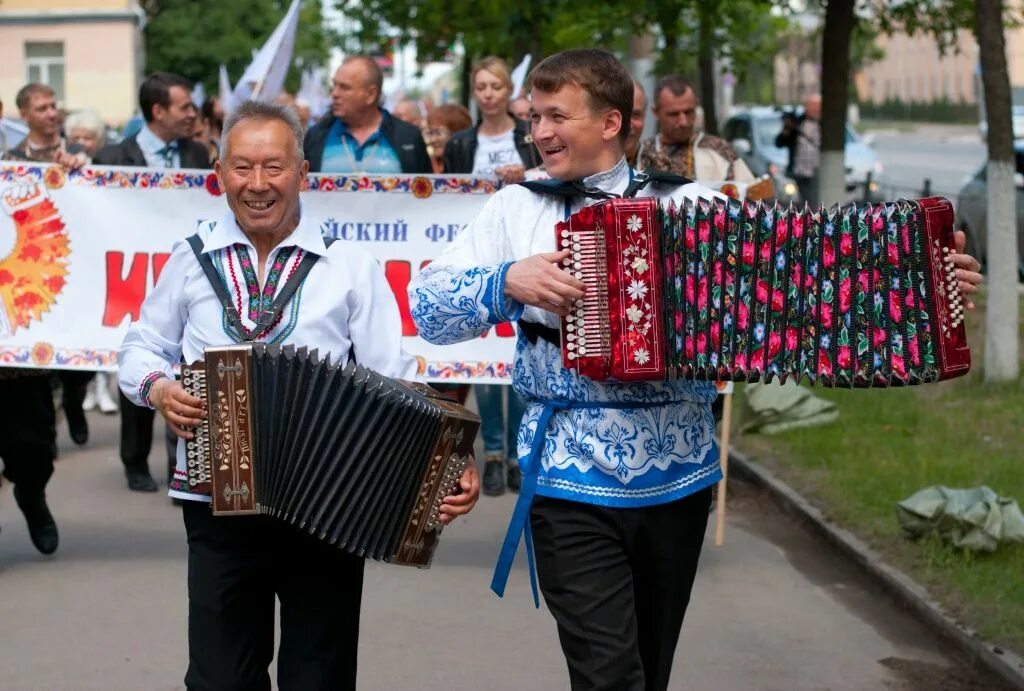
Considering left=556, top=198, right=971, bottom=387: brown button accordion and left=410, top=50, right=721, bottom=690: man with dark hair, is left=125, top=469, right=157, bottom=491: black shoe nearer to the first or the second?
left=410, top=50, right=721, bottom=690: man with dark hair

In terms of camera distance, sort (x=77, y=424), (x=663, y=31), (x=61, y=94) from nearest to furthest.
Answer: (x=77, y=424) < (x=663, y=31) < (x=61, y=94)

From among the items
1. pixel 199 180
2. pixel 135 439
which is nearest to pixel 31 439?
pixel 199 180

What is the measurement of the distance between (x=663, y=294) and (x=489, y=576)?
4.15 m

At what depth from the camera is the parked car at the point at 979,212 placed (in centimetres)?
1856

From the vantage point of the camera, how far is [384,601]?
301 inches

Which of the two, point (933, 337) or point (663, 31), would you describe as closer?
point (933, 337)

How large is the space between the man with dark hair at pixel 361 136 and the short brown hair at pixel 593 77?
5.35 metres

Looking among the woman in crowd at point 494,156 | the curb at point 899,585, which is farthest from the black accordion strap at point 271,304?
the woman in crowd at point 494,156

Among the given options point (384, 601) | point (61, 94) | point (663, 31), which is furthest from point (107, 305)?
point (61, 94)

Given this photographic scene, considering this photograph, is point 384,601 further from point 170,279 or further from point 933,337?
point 933,337

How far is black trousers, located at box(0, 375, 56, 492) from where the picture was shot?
800 cm

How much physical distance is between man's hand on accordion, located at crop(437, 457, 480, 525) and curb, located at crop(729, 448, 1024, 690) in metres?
2.80

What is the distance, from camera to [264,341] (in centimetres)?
448

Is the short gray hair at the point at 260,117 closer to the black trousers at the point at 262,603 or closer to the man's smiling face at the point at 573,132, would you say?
the man's smiling face at the point at 573,132
